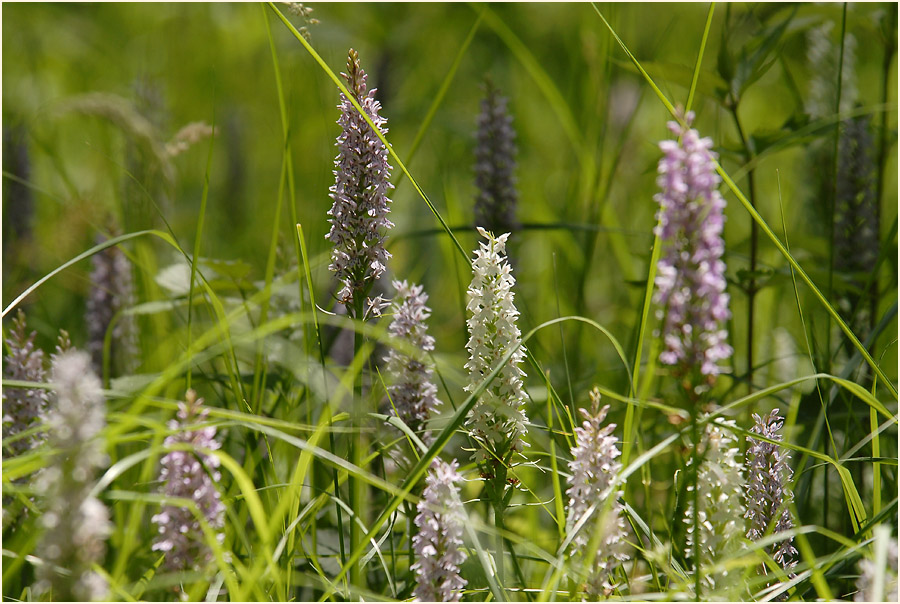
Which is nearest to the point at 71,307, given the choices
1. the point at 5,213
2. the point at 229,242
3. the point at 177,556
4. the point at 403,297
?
the point at 5,213

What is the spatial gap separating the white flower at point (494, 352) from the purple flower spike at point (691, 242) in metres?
0.46

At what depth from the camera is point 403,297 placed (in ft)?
6.85

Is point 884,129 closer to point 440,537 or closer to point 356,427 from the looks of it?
point 356,427

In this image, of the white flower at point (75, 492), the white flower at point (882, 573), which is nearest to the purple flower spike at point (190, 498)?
the white flower at point (75, 492)

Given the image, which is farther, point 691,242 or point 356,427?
point 356,427

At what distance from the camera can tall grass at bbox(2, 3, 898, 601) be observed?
1482mm

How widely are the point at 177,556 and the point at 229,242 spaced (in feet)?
11.7

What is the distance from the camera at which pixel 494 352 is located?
166cm

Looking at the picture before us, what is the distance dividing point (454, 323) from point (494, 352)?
200cm

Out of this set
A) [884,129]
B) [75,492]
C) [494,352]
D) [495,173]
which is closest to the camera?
[75,492]

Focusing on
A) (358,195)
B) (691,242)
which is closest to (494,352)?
(358,195)

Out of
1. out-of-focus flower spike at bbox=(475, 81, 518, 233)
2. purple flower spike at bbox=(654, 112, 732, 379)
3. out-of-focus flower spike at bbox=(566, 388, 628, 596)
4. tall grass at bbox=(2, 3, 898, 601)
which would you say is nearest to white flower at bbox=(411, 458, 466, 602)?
tall grass at bbox=(2, 3, 898, 601)

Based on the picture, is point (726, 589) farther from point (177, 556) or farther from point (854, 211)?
point (854, 211)

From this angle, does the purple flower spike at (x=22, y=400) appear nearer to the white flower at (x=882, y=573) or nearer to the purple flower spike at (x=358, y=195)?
the purple flower spike at (x=358, y=195)
